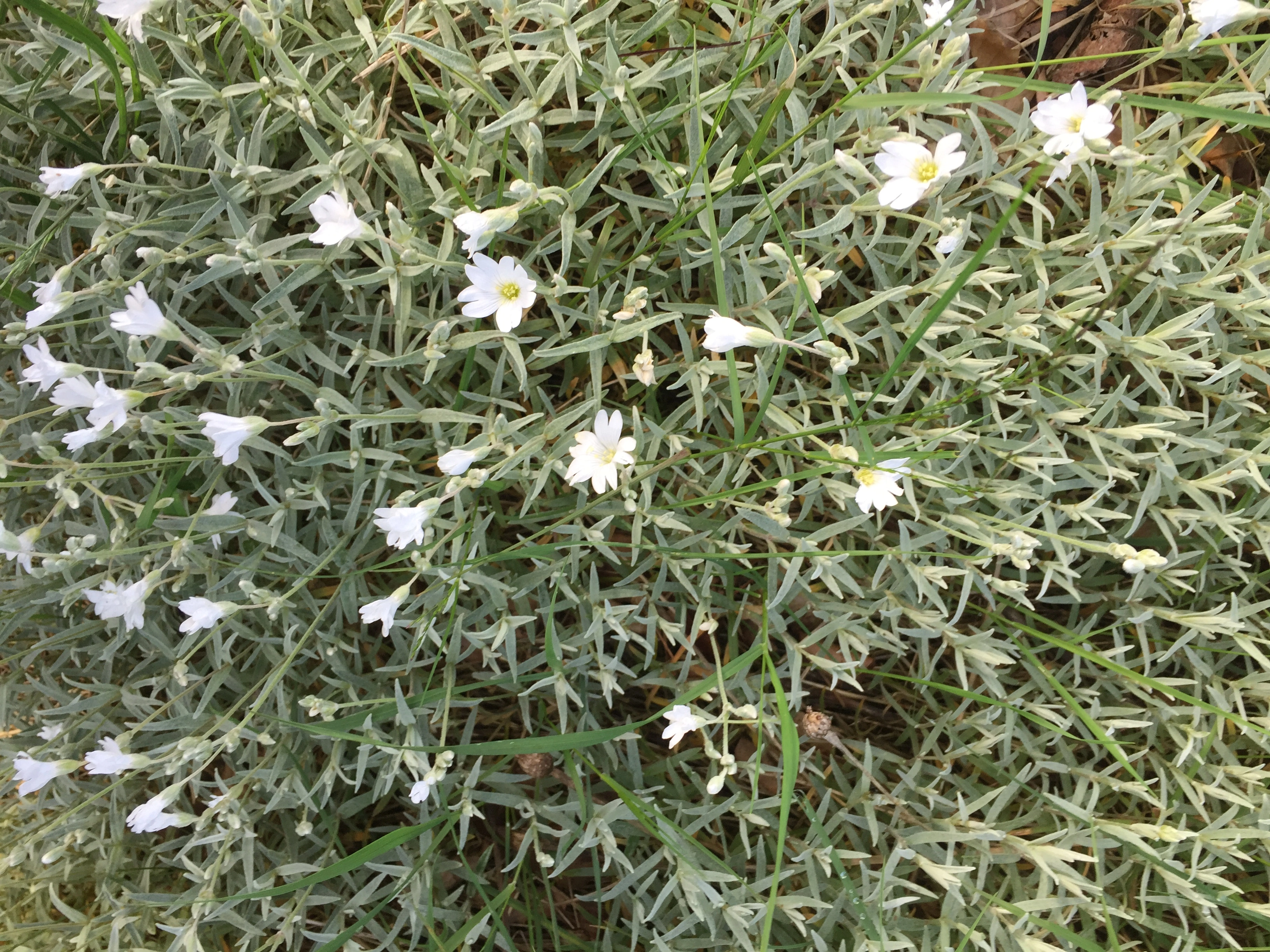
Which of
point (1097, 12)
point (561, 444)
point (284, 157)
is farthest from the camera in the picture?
point (1097, 12)

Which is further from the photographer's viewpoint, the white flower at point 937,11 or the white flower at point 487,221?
the white flower at point 937,11

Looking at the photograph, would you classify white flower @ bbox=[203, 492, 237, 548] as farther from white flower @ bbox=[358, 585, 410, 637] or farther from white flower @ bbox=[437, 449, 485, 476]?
white flower @ bbox=[437, 449, 485, 476]

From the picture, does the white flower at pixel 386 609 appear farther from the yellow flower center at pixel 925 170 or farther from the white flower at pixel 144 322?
the yellow flower center at pixel 925 170

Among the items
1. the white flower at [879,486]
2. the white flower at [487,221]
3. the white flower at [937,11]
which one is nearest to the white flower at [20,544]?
the white flower at [487,221]

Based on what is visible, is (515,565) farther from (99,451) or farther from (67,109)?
(67,109)

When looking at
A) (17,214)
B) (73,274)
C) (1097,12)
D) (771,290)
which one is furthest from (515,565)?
(1097,12)

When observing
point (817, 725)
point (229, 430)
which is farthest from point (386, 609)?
point (817, 725)
